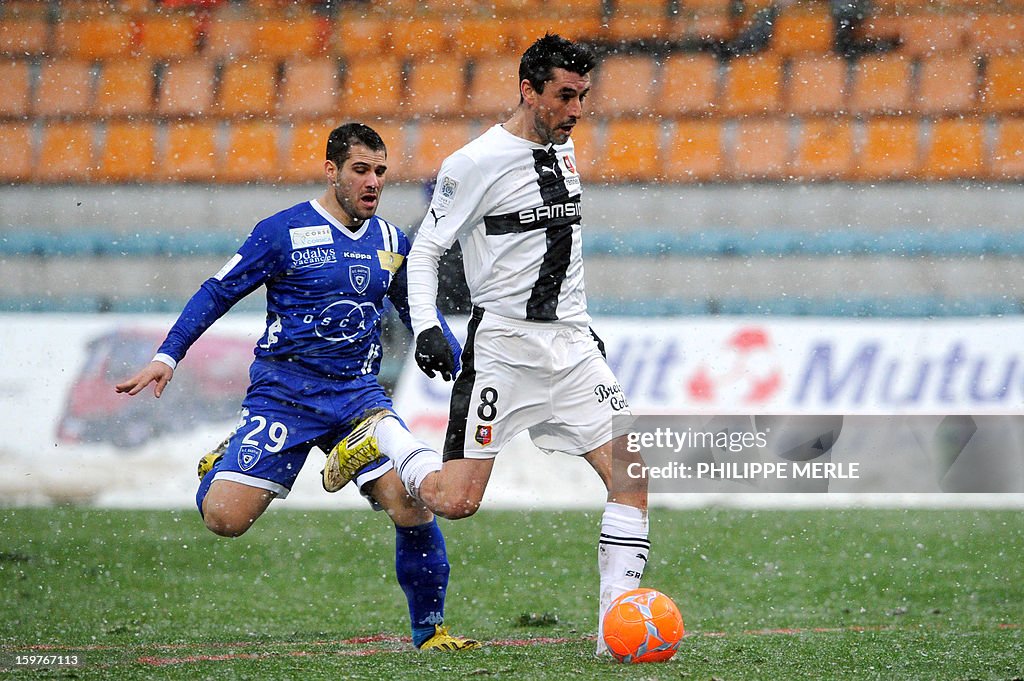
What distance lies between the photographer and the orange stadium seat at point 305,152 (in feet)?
33.1

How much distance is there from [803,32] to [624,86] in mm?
1564

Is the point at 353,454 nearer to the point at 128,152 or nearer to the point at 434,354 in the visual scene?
the point at 434,354

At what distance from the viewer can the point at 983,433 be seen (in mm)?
7484

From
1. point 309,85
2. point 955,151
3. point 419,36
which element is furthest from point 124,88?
point 955,151

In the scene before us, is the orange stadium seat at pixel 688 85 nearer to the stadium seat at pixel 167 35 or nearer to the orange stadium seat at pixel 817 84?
the orange stadium seat at pixel 817 84

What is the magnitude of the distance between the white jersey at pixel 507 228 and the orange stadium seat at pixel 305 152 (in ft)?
20.0

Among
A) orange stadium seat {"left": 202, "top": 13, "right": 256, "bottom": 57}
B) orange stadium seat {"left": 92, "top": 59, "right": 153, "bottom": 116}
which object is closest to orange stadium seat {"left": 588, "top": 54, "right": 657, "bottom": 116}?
orange stadium seat {"left": 202, "top": 13, "right": 256, "bottom": 57}

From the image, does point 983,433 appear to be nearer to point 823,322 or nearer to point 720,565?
point 823,322

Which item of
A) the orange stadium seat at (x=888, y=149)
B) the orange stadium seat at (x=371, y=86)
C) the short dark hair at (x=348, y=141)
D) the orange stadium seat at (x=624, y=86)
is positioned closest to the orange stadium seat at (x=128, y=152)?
the orange stadium seat at (x=371, y=86)

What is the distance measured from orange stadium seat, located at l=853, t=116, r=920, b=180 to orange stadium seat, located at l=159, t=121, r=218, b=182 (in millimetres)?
4883

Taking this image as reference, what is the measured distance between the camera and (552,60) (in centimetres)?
382

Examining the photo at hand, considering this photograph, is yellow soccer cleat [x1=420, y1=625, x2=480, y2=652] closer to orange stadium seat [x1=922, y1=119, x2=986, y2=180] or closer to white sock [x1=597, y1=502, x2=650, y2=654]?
white sock [x1=597, y1=502, x2=650, y2=654]

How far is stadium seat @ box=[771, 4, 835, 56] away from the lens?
10.6m

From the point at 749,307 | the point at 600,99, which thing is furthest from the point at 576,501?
the point at 600,99
